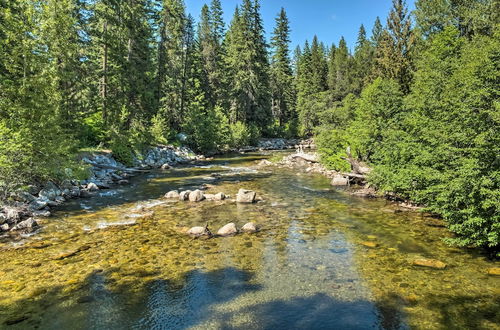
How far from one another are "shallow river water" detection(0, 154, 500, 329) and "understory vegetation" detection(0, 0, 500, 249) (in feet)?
6.72

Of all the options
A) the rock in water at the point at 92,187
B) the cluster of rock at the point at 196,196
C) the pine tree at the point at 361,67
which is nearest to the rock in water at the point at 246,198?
the cluster of rock at the point at 196,196

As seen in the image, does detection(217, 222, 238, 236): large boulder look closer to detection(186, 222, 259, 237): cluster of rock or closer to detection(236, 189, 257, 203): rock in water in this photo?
detection(186, 222, 259, 237): cluster of rock

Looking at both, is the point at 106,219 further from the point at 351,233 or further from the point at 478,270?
the point at 478,270

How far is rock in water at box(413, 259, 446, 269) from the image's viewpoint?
8.45 meters

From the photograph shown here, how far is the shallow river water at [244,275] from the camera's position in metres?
6.32

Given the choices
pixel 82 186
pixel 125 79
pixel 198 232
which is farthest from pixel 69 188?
pixel 125 79

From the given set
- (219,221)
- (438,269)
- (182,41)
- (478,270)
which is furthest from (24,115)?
(182,41)

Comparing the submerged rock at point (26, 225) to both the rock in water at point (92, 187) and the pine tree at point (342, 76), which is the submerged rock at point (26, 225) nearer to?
the rock in water at point (92, 187)

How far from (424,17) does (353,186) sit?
862 inches

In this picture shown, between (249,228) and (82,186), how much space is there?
12232 mm

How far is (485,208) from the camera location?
8.22 m

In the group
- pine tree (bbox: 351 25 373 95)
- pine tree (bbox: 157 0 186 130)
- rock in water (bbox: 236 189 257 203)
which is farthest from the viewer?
pine tree (bbox: 351 25 373 95)

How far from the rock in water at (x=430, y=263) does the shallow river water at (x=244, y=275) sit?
20 centimetres

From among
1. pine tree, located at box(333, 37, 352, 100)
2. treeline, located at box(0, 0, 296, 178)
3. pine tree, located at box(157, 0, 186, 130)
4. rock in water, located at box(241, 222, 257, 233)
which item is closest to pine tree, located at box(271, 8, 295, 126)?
treeline, located at box(0, 0, 296, 178)
